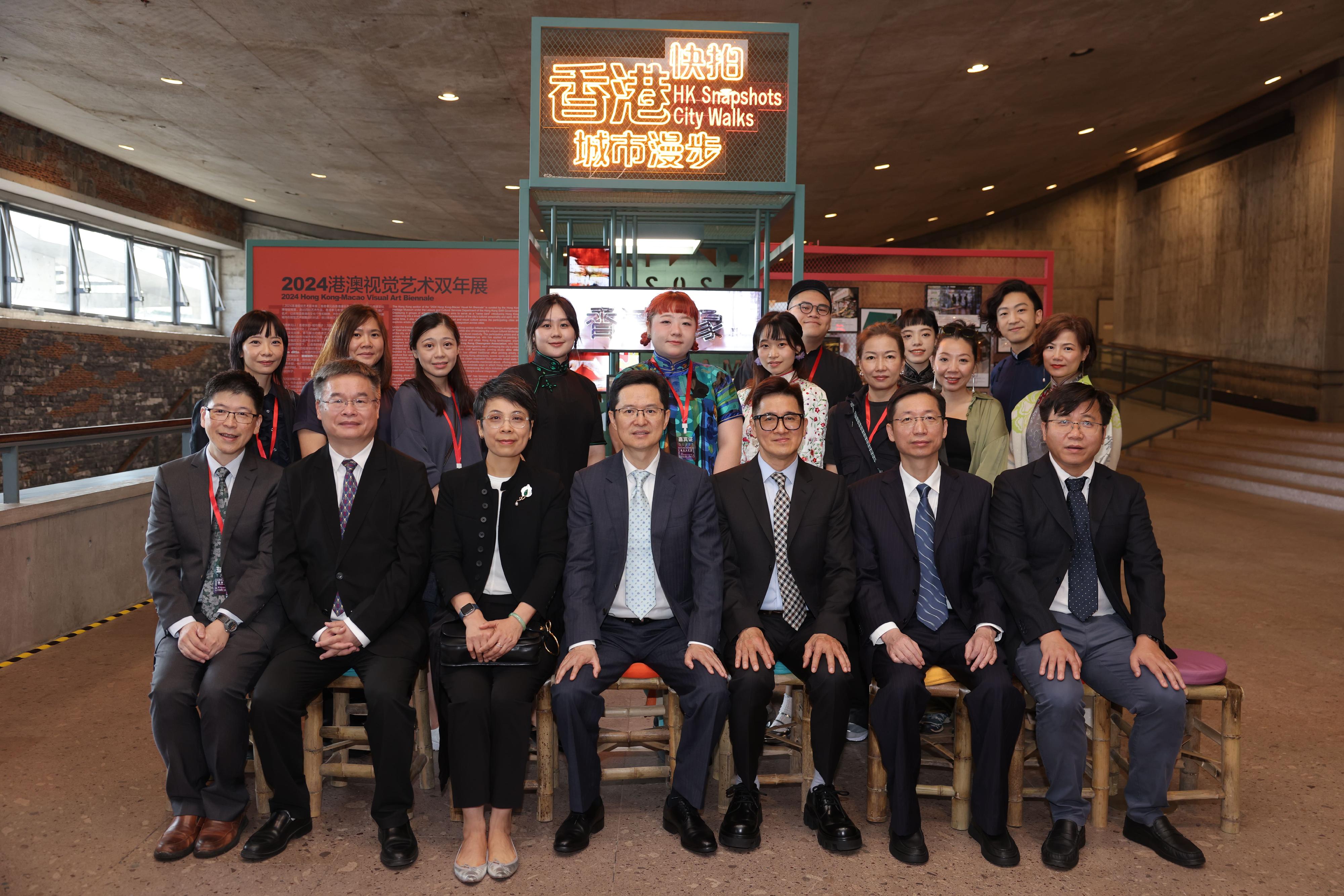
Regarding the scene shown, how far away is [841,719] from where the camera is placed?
2.51m

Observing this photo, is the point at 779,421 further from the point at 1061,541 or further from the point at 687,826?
the point at 687,826

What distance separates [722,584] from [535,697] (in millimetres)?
697

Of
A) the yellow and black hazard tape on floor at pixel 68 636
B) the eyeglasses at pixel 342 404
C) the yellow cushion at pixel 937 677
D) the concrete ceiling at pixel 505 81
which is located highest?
the concrete ceiling at pixel 505 81

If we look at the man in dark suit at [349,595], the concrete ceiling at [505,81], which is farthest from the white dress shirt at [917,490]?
the concrete ceiling at [505,81]

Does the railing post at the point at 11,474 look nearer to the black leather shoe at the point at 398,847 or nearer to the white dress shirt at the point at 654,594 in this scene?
the black leather shoe at the point at 398,847

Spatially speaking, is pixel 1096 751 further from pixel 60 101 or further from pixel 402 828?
pixel 60 101

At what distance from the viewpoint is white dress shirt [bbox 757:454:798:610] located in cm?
276

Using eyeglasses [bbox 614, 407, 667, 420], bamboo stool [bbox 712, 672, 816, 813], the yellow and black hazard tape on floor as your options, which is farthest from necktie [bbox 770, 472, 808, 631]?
the yellow and black hazard tape on floor

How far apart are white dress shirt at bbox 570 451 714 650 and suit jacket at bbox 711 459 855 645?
20cm

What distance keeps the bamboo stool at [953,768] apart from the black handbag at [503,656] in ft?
3.45

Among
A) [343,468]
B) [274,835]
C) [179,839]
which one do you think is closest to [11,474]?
[343,468]

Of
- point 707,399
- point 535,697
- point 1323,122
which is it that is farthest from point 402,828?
point 1323,122

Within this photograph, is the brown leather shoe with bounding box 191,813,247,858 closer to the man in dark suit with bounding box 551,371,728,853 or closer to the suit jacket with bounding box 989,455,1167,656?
the man in dark suit with bounding box 551,371,728,853

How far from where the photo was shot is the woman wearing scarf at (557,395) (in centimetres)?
319
